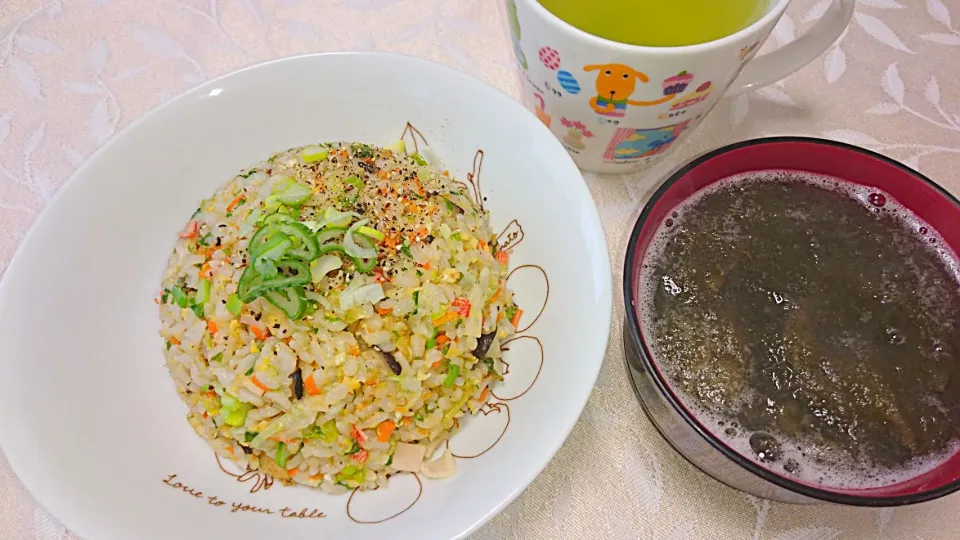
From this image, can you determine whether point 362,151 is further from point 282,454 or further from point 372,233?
point 282,454

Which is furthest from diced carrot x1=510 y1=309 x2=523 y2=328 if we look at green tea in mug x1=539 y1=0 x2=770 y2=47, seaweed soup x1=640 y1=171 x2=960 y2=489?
green tea in mug x1=539 y1=0 x2=770 y2=47

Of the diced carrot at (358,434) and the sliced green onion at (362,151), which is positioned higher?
the sliced green onion at (362,151)

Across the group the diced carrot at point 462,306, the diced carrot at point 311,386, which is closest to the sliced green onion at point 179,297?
the diced carrot at point 311,386

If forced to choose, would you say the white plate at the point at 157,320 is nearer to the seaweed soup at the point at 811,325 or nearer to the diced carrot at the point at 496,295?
the diced carrot at the point at 496,295

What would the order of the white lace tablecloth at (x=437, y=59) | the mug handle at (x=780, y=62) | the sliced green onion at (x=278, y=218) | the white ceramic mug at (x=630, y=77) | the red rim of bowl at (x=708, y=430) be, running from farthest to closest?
the white lace tablecloth at (x=437, y=59) → the mug handle at (x=780, y=62) → the sliced green onion at (x=278, y=218) → the white ceramic mug at (x=630, y=77) → the red rim of bowl at (x=708, y=430)

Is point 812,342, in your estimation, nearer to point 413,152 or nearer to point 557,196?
point 557,196
